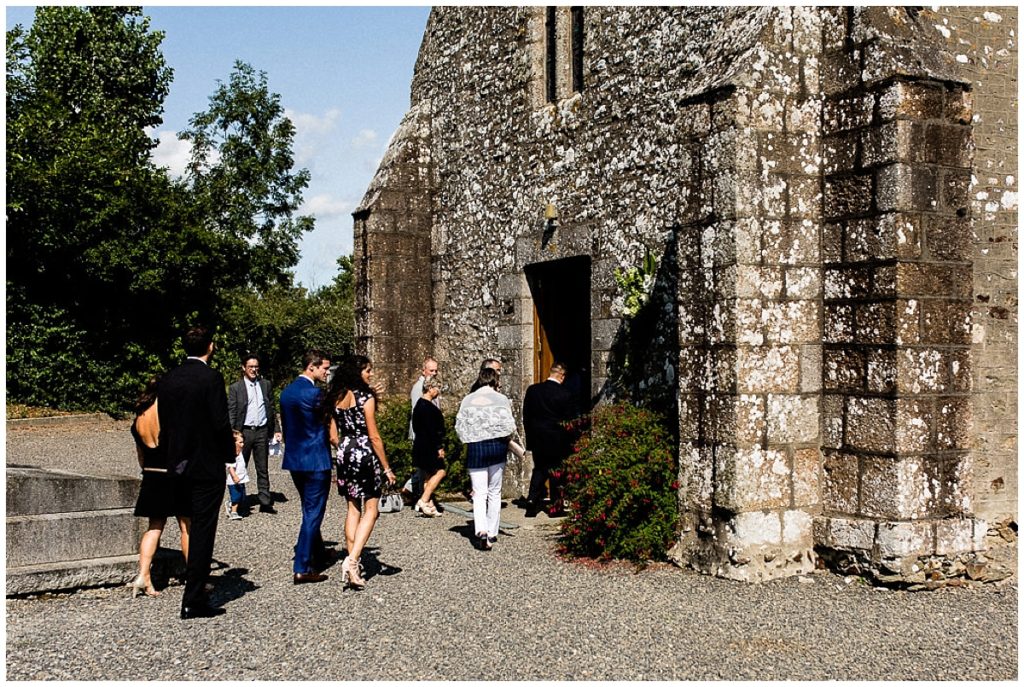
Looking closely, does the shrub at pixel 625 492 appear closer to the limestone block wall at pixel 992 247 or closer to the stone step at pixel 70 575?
the limestone block wall at pixel 992 247

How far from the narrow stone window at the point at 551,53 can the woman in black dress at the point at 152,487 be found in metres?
5.64

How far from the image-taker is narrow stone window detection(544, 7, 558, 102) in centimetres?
1073

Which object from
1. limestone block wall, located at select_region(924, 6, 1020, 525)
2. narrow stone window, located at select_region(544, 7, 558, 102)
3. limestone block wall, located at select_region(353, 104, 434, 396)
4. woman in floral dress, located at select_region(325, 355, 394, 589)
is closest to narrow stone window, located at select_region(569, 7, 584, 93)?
narrow stone window, located at select_region(544, 7, 558, 102)

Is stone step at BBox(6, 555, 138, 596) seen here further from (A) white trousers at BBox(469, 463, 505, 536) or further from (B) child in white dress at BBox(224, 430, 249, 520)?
(A) white trousers at BBox(469, 463, 505, 536)

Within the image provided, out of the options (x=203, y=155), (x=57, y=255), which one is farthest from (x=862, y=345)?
(x=203, y=155)

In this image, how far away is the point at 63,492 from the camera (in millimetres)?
7074

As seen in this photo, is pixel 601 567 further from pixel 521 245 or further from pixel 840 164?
pixel 521 245

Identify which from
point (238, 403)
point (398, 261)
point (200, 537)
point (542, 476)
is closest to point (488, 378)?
point (542, 476)

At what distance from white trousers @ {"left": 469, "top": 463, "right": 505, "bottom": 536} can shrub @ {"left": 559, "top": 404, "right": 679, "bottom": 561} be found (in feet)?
2.54

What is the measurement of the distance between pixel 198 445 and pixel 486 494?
2.87m

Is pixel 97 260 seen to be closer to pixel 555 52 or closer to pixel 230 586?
pixel 555 52

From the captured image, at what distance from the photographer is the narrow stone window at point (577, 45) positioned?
34.3 feet

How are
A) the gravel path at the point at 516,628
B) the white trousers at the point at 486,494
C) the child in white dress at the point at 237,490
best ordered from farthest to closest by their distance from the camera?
the child in white dress at the point at 237,490 → the white trousers at the point at 486,494 → the gravel path at the point at 516,628

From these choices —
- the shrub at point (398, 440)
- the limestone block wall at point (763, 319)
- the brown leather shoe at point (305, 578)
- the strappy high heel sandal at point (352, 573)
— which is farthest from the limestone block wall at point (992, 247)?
the shrub at point (398, 440)
